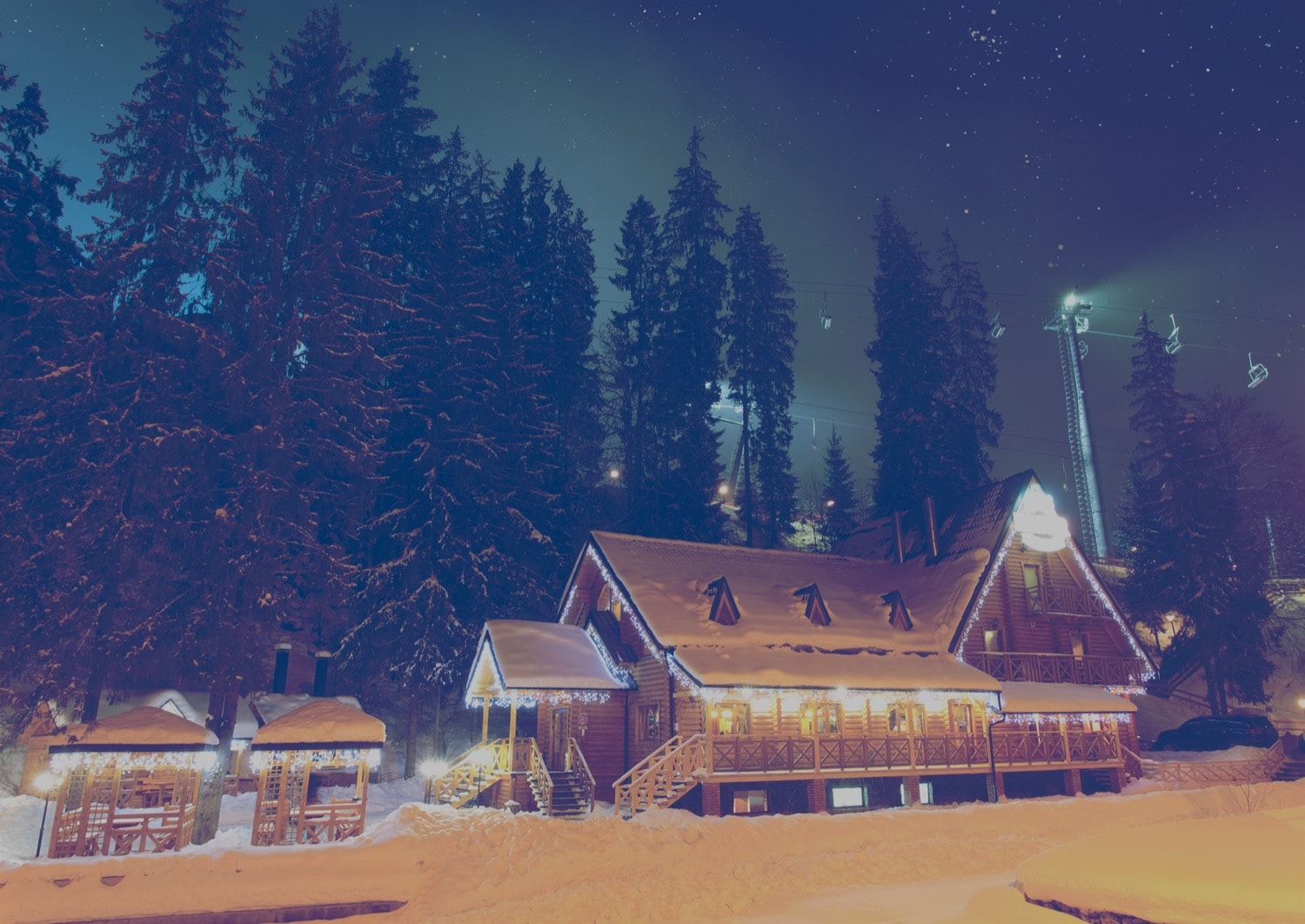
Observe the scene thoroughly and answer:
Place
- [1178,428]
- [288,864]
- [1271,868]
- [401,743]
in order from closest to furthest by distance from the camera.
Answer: [1271,868]
[288,864]
[401,743]
[1178,428]

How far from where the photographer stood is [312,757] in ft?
59.6

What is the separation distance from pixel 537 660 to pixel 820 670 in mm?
8607

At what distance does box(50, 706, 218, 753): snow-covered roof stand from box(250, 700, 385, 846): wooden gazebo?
5.37 ft

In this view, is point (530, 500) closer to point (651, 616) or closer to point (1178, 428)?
point (651, 616)

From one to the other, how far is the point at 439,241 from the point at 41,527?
1881 centimetres

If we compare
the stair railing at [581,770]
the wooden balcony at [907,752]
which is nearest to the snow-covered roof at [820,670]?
the wooden balcony at [907,752]

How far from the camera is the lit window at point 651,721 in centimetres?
2580

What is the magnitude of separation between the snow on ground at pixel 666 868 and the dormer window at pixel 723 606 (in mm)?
7604

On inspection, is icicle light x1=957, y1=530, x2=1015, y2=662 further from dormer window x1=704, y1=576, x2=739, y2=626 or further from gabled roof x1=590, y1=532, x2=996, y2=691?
dormer window x1=704, y1=576, x2=739, y2=626

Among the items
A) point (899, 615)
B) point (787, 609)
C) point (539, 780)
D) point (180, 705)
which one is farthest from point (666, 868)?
point (180, 705)

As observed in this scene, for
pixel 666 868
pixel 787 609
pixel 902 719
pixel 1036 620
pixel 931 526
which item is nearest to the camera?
pixel 666 868

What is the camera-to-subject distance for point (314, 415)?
2544 cm

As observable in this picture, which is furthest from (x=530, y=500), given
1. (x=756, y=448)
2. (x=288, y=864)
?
(x=288, y=864)

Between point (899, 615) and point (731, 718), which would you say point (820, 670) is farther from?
point (899, 615)
